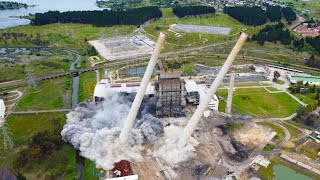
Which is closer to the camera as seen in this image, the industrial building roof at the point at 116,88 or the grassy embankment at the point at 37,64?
the industrial building roof at the point at 116,88

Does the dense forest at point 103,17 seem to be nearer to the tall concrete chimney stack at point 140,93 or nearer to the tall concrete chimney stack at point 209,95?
the tall concrete chimney stack at point 140,93

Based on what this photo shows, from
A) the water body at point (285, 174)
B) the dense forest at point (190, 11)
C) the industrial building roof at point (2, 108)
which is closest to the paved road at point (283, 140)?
the water body at point (285, 174)

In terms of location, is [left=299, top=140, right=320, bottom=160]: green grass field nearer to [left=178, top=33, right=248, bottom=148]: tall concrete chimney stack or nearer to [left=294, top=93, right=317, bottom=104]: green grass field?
[left=294, top=93, right=317, bottom=104]: green grass field

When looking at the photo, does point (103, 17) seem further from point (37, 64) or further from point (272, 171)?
point (272, 171)

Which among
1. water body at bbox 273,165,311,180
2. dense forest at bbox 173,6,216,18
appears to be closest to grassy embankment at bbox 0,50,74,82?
water body at bbox 273,165,311,180

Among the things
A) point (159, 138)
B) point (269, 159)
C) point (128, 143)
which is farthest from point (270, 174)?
point (128, 143)
